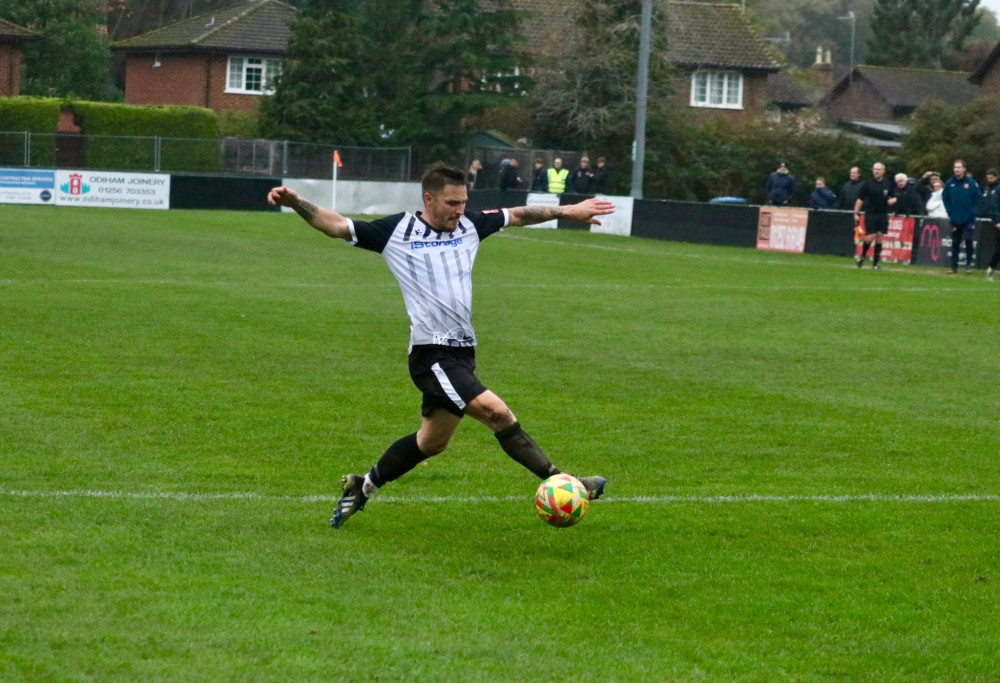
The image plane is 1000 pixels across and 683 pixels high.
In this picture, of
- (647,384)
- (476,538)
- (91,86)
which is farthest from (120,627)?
(91,86)

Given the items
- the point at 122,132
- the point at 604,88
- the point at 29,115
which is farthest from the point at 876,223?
the point at 29,115

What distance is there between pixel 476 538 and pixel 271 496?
1349 mm

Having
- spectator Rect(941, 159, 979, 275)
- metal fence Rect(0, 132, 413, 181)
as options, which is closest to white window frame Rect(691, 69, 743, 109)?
metal fence Rect(0, 132, 413, 181)

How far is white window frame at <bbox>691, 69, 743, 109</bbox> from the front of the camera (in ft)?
212

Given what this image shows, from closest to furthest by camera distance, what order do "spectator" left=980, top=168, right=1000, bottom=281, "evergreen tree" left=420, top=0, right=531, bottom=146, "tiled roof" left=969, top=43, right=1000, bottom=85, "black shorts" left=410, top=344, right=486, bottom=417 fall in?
"black shorts" left=410, top=344, right=486, bottom=417 → "spectator" left=980, top=168, right=1000, bottom=281 → "evergreen tree" left=420, top=0, right=531, bottom=146 → "tiled roof" left=969, top=43, right=1000, bottom=85

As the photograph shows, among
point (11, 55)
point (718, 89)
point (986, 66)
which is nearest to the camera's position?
point (11, 55)

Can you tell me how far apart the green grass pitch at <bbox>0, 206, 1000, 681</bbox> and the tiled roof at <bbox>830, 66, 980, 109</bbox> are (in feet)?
206

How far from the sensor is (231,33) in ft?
211

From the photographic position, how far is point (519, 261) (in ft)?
87.8

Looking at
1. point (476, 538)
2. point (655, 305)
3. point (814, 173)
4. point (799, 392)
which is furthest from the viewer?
point (814, 173)

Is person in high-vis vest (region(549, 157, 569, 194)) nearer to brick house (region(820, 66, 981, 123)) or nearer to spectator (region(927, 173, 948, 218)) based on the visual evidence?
spectator (region(927, 173, 948, 218))

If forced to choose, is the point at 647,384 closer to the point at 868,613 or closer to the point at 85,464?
the point at 85,464

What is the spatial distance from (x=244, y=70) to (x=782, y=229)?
3745 cm

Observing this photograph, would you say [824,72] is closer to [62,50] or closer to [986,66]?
[986,66]
